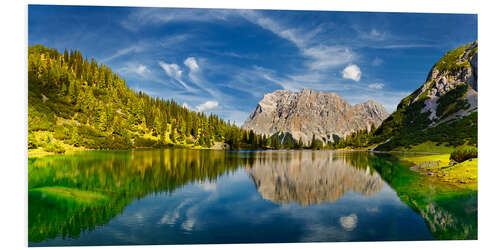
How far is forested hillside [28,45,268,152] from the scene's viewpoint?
72438mm

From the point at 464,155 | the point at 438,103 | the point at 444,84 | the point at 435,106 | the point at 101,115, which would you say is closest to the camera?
the point at 464,155

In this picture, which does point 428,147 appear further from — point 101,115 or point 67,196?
point 101,115

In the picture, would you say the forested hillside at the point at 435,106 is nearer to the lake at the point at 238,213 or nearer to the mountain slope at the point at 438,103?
the mountain slope at the point at 438,103

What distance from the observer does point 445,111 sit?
457 ft

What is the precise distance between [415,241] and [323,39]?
57.8 ft

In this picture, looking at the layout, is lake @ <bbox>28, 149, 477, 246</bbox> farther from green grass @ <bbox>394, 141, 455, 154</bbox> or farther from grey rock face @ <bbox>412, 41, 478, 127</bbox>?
grey rock face @ <bbox>412, 41, 478, 127</bbox>

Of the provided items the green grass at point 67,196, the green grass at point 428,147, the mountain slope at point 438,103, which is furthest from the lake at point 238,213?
the mountain slope at point 438,103

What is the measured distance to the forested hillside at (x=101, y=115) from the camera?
7244 centimetres

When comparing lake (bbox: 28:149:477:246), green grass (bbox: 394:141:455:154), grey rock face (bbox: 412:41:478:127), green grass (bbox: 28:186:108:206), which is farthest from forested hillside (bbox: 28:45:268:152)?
grey rock face (bbox: 412:41:478:127)

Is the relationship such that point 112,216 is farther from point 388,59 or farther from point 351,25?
point 388,59

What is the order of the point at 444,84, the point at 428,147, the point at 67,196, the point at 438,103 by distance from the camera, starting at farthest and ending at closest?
the point at 444,84, the point at 438,103, the point at 428,147, the point at 67,196

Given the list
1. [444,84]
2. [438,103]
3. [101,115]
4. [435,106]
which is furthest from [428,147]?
[101,115]

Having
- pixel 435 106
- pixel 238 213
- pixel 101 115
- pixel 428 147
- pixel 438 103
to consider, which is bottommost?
pixel 428 147

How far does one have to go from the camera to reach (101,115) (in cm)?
9694
